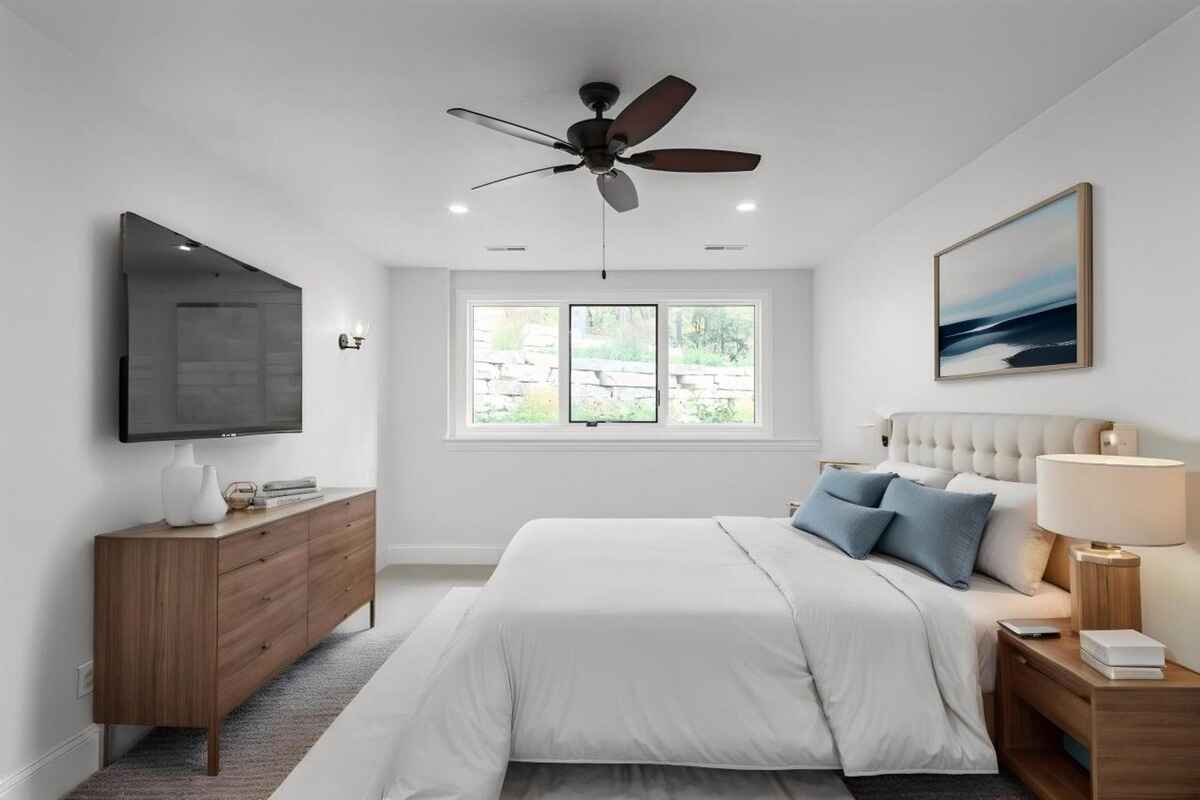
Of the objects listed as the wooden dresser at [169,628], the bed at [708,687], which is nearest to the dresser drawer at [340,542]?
the wooden dresser at [169,628]

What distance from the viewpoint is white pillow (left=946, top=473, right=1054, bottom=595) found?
90.6 inches

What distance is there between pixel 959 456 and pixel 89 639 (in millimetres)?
3646

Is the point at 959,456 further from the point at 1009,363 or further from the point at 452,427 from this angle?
the point at 452,427

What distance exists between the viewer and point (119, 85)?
2297 millimetres

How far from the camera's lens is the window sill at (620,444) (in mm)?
5152

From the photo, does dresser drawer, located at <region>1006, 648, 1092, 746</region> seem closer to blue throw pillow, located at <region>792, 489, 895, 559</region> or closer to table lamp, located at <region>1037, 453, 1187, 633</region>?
table lamp, located at <region>1037, 453, 1187, 633</region>

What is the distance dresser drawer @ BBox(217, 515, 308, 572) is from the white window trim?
7.94ft

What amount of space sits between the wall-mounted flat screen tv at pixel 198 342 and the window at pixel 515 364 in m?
2.12

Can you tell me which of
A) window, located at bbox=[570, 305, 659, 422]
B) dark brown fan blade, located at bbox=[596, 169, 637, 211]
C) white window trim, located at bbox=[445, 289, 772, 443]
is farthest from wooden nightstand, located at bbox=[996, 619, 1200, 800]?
window, located at bbox=[570, 305, 659, 422]

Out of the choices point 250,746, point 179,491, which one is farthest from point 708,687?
point 179,491

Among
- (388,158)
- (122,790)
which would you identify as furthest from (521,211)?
(122,790)

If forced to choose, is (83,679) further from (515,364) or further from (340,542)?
(515,364)

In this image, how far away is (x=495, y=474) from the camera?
5.16 m

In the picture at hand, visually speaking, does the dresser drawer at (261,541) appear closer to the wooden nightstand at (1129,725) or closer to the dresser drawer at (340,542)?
the dresser drawer at (340,542)
